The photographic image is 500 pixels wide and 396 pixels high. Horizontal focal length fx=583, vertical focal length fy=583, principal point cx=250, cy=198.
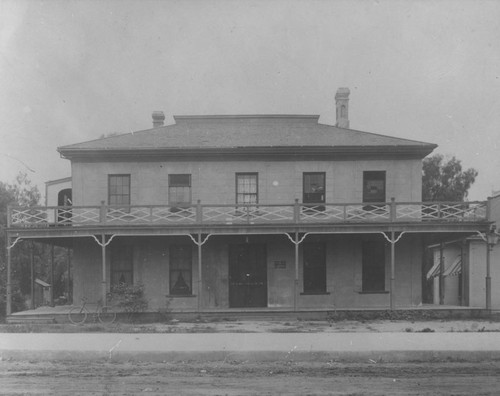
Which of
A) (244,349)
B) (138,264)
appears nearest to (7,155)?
(138,264)

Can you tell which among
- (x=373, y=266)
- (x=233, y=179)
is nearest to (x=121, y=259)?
(x=233, y=179)

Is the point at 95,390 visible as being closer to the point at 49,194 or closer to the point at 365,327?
the point at 365,327

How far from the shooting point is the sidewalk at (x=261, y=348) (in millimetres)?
11156

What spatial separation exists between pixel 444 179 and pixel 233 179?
24297 mm

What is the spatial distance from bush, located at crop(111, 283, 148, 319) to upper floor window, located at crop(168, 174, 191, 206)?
14.0 feet

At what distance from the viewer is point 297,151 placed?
23016 mm

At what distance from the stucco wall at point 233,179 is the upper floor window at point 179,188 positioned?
191 mm

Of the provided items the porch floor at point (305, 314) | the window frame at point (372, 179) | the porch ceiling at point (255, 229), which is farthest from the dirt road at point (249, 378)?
the window frame at point (372, 179)

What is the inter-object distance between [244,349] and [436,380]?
3743mm

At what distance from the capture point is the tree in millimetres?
42250

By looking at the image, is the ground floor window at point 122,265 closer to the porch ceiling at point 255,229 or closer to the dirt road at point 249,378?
the porch ceiling at point 255,229

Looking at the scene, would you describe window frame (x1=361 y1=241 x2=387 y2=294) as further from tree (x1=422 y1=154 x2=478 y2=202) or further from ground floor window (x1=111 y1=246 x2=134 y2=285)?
tree (x1=422 y1=154 x2=478 y2=202)

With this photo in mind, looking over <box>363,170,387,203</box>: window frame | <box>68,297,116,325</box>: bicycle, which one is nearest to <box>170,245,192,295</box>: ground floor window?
<box>68,297,116,325</box>: bicycle

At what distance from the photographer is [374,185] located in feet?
76.8
